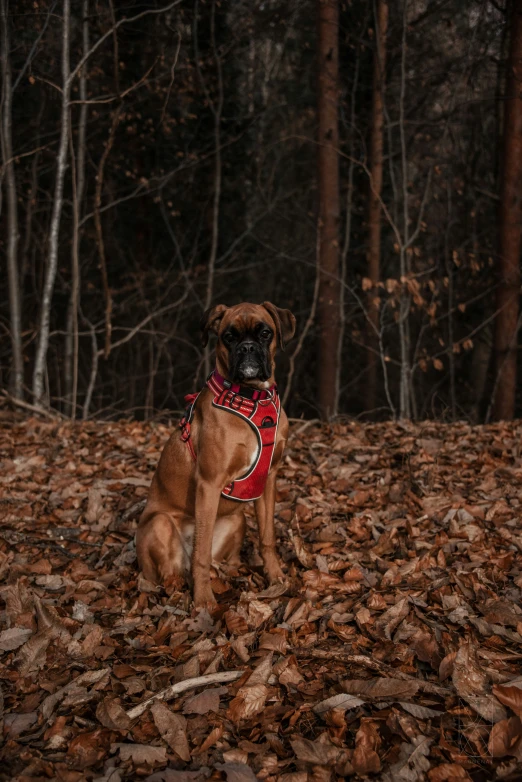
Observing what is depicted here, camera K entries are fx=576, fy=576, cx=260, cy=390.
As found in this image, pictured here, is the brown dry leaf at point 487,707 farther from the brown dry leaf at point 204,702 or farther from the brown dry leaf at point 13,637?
the brown dry leaf at point 13,637

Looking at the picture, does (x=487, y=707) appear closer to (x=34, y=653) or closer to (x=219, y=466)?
(x=219, y=466)

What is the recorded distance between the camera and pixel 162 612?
3.58 metres

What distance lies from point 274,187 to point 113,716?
17.8m

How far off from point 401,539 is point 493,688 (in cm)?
185

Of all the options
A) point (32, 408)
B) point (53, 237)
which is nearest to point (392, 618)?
point (32, 408)

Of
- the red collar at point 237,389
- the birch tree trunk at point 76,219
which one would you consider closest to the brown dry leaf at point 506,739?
the red collar at point 237,389

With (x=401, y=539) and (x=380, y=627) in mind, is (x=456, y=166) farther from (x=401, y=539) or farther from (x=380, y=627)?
(x=380, y=627)

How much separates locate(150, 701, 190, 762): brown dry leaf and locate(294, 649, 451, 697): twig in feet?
2.36

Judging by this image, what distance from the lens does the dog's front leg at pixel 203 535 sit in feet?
11.9

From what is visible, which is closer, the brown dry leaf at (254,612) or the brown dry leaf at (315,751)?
the brown dry leaf at (315,751)

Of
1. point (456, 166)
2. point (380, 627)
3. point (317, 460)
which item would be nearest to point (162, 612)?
point (380, 627)

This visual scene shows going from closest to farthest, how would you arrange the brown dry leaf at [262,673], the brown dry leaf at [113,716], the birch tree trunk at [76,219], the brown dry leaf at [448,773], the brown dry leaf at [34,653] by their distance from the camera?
the brown dry leaf at [448,773] < the brown dry leaf at [113,716] < the brown dry leaf at [262,673] < the brown dry leaf at [34,653] < the birch tree trunk at [76,219]

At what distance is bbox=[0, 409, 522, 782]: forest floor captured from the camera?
2.33 m

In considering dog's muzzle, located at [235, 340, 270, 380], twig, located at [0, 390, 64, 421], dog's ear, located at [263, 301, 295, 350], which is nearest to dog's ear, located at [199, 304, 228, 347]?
dog's ear, located at [263, 301, 295, 350]
